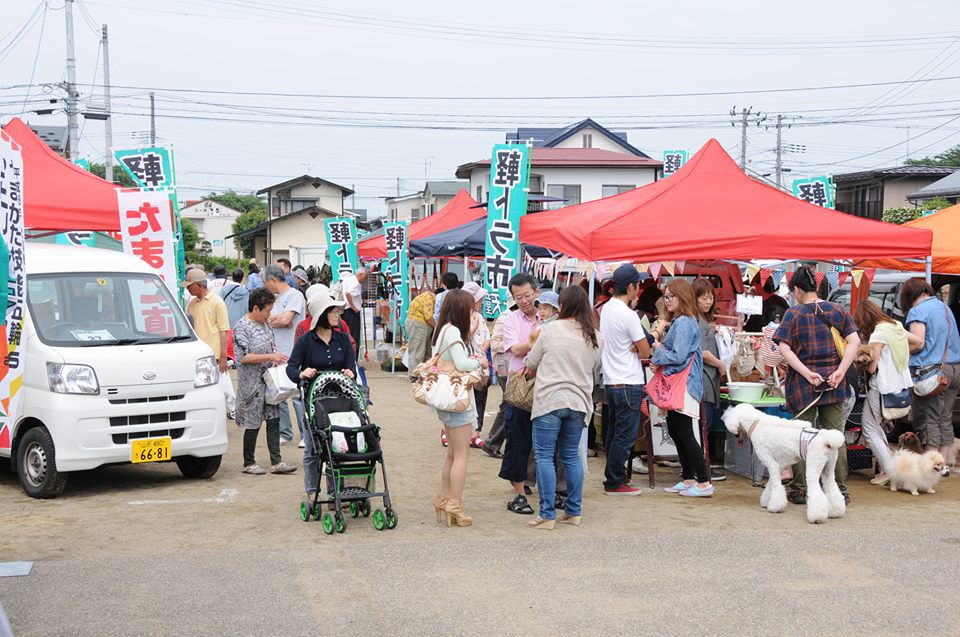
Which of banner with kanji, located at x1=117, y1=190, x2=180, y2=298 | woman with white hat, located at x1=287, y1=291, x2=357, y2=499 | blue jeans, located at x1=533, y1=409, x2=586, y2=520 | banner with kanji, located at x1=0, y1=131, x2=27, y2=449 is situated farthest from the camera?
banner with kanji, located at x1=117, y1=190, x2=180, y2=298

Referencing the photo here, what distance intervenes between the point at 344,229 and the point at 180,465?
11869mm

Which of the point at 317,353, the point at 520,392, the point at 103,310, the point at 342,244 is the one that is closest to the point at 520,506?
A: the point at 520,392

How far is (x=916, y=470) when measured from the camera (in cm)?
794

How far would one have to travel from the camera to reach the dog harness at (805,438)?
7055 millimetres

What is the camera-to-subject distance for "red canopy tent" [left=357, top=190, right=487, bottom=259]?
20109mm

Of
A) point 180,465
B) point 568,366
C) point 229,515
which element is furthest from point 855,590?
point 180,465

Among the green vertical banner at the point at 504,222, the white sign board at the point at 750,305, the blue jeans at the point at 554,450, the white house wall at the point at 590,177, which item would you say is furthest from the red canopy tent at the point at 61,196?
the white house wall at the point at 590,177

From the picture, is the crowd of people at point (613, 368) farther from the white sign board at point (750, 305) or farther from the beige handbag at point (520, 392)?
the white sign board at point (750, 305)

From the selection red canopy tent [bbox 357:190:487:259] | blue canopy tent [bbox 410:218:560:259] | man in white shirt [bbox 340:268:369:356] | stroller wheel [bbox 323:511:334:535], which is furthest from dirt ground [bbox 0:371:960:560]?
red canopy tent [bbox 357:190:487:259]

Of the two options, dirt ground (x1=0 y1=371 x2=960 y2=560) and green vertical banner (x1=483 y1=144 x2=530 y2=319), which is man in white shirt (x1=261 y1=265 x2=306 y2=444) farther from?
green vertical banner (x1=483 y1=144 x2=530 y2=319)

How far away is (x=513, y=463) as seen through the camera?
7.48 meters

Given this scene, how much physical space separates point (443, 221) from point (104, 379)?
43.8 ft

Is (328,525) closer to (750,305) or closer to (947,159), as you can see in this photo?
(750,305)

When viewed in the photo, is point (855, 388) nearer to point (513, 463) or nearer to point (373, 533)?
point (513, 463)
